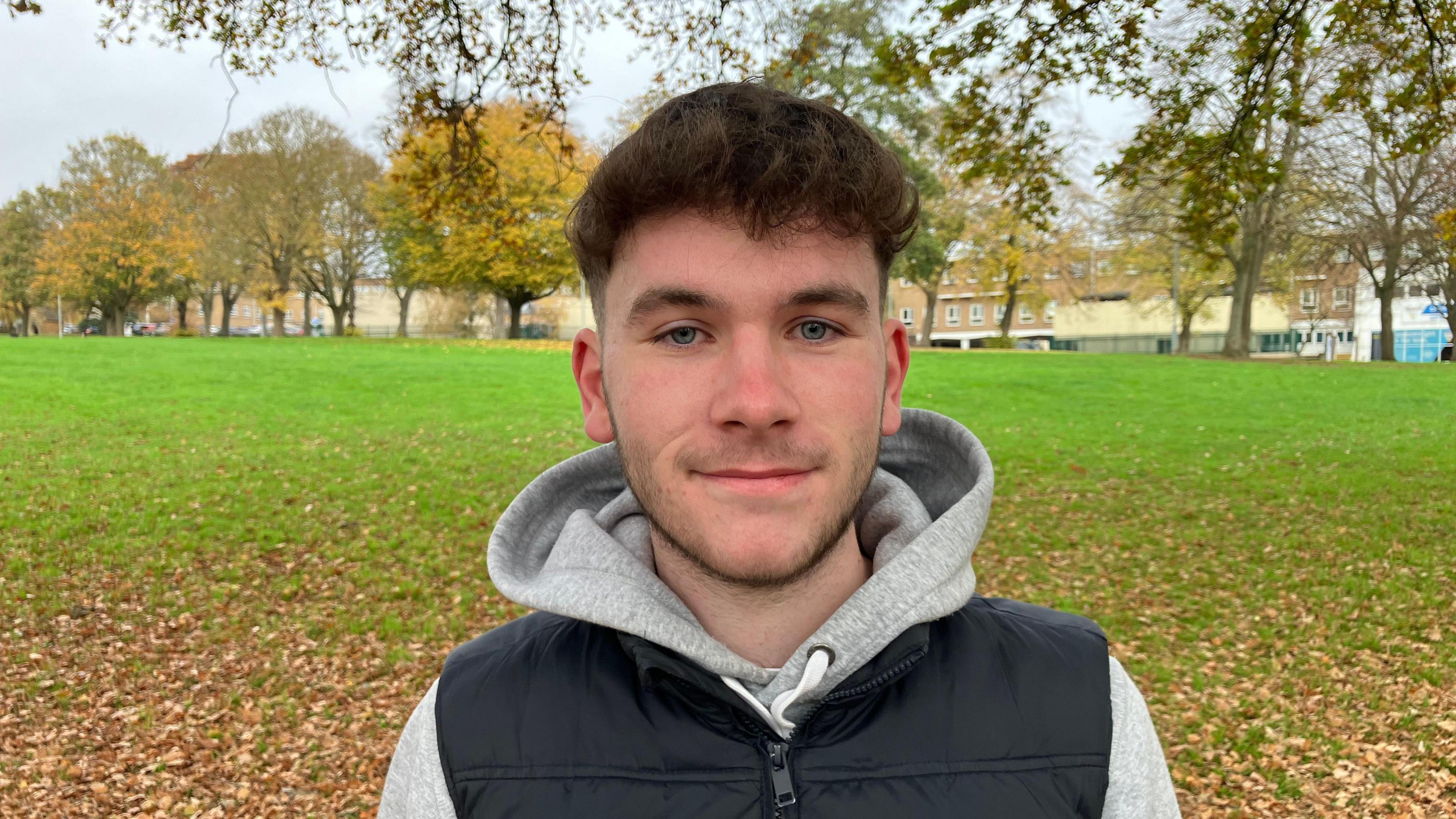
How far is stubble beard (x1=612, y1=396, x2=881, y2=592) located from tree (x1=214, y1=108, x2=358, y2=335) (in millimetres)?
44289

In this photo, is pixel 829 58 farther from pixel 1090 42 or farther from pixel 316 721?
pixel 316 721

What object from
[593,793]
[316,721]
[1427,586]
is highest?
[593,793]

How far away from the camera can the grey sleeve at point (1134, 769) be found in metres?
1.61

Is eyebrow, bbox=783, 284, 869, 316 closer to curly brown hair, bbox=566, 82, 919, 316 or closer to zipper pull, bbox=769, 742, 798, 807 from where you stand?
curly brown hair, bbox=566, 82, 919, 316

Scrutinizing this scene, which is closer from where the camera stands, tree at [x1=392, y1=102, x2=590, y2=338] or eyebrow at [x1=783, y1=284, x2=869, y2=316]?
eyebrow at [x1=783, y1=284, x2=869, y2=316]

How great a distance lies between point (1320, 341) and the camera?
39.2 m

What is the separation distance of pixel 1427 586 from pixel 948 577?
876 centimetres

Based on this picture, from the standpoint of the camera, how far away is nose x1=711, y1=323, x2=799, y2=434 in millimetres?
1560

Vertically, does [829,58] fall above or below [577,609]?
above

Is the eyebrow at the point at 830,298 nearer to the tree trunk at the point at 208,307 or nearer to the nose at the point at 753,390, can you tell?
the nose at the point at 753,390

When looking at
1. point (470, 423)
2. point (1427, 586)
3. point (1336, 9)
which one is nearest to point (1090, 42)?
point (1336, 9)

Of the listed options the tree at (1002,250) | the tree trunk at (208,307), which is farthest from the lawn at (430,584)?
the tree trunk at (208,307)

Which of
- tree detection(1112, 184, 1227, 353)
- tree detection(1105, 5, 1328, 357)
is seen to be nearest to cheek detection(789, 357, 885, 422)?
tree detection(1105, 5, 1328, 357)

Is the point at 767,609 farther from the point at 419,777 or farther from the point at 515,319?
the point at 515,319
